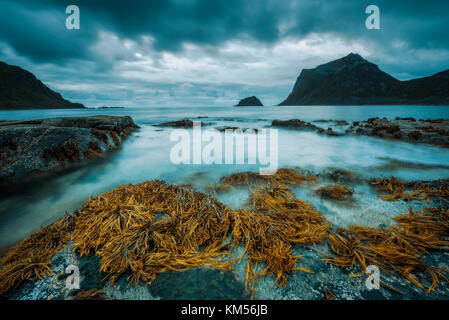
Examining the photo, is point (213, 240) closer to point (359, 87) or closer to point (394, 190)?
point (394, 190)

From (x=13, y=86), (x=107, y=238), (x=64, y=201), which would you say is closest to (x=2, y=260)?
(x=107, y=238)

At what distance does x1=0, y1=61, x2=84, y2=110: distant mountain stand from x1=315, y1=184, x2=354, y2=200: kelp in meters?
143

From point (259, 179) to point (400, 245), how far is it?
2.64 metres

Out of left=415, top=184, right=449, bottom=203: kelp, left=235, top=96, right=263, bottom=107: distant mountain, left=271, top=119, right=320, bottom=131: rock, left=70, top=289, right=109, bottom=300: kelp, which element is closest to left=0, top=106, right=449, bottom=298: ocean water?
left=415, top=184, right=449, bottom=203: kelp

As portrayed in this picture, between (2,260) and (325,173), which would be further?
(325,173)

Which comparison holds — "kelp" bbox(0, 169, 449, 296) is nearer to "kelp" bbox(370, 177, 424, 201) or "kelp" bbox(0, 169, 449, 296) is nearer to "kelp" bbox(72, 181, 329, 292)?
"kelp" bbox(72, 181, 329, 292)

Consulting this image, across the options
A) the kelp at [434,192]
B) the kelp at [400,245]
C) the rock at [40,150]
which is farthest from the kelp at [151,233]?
the kelp at [434,192]

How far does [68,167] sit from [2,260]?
3845 millimetres

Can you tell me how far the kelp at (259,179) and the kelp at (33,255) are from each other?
2663mm

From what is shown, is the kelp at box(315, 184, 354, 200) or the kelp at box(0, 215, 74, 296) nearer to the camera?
the kelp at box(0, 215, 74, 296)

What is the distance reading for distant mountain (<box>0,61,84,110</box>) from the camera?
3747 inches

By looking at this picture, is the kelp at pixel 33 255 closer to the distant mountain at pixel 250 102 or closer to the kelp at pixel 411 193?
the kelp at pixel 411 193

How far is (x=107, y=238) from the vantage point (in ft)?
7.47
